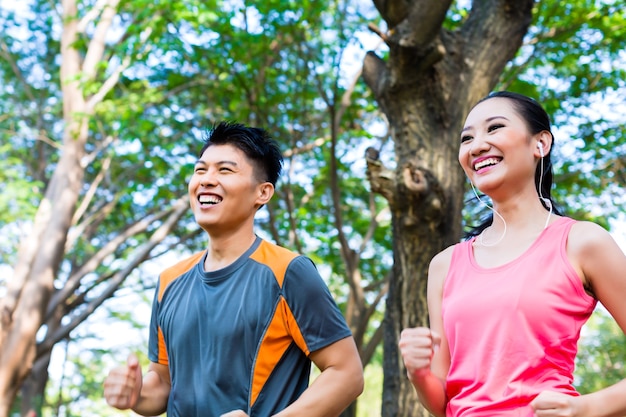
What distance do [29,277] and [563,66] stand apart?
23.5 feet

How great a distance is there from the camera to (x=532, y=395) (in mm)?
2100

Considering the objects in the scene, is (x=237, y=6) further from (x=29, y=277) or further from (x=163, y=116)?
(x=29, y=277)

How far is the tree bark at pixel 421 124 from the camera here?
5375 millimetres

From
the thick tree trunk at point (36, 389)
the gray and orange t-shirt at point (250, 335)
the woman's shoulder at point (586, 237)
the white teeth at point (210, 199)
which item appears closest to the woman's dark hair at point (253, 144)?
the white teeth at point (210, 199)

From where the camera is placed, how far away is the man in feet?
8.66

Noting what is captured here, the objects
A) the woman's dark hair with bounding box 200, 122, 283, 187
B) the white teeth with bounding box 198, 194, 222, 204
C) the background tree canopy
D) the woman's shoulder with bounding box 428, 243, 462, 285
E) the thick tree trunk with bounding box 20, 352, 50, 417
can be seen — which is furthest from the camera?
the thick tree trunk with bounding box 20, 352, 50, 417

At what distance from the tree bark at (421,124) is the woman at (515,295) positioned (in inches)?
114

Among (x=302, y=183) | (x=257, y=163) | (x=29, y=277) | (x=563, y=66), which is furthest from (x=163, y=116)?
(x=257, y=163)

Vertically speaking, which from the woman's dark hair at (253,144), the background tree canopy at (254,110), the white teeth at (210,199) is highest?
the background tree canopy at (254,110)

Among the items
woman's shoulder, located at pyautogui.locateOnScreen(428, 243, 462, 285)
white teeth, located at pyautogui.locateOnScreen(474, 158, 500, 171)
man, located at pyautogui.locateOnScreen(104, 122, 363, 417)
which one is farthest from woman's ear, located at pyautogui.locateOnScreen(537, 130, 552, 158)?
man, located at pyautogui.locateOnScreen(104, 122, 363, 417)

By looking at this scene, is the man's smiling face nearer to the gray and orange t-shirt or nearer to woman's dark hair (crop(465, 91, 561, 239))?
the gray and orange t-shirt

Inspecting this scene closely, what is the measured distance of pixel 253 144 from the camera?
3.03 metres

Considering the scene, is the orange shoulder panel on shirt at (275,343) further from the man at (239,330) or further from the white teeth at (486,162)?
the white teeth at (486,162)

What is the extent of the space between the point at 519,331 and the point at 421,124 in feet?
12.2
